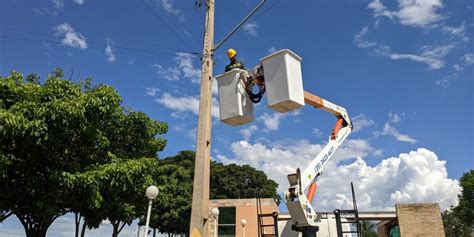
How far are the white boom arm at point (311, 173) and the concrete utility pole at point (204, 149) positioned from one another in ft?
7.62

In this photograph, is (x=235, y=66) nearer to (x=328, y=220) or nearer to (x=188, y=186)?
(x=328, y=220)

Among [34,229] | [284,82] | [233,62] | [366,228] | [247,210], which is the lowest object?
[34,229]

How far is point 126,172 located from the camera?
29.0 feet

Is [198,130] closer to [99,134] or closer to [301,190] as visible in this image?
[301,190]

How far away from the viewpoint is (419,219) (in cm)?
1836

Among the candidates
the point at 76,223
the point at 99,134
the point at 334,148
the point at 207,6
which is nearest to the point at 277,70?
the point at 207,6

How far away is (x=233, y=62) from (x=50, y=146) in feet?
15.8

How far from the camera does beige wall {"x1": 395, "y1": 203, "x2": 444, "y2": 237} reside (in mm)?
18000

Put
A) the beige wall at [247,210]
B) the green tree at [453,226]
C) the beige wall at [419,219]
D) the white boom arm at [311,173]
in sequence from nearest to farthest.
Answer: the white boom arm at [311,173] < the beige wall at [419,219] < the beige wall at [247,210] < the green tree at [453,226]

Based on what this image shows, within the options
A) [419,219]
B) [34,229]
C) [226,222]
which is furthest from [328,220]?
[226,222]

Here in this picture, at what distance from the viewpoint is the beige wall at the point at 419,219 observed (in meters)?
18.0

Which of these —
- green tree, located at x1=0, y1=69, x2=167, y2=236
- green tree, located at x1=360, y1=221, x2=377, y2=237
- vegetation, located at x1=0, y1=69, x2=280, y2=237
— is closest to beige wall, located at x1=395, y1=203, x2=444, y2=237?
green tree, located at x1=360, y1=221, x2=377, y2=237

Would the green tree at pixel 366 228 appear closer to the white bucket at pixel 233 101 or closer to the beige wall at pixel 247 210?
the white bucket at pixel 233 101

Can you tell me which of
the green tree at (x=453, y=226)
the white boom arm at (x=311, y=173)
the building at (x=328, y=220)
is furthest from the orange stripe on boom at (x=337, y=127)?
the green tree at (x=453, y=226)
